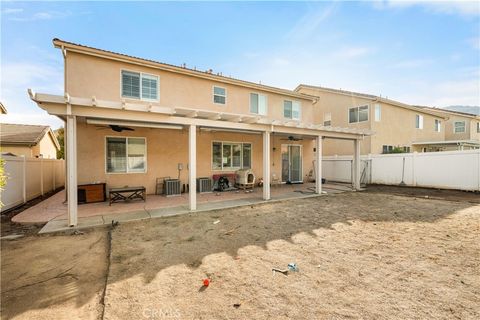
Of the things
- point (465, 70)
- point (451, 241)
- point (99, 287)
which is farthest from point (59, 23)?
point (465, 70)

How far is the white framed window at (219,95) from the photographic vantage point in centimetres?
1094

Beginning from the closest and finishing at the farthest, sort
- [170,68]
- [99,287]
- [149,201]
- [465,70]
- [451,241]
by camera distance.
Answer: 1. [99,287]
2. [451,241]
3. [149,201]
4. [170,68]
5. [465,70]

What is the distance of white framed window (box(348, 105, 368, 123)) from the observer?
51.5 feet

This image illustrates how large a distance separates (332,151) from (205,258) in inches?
637

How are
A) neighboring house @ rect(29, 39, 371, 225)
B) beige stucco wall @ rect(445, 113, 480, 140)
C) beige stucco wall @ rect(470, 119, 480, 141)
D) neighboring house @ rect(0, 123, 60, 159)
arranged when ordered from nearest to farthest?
neighboring house @ rect(29, 39, 371, 225), neighboring house @ rect(0, 123, 60, 159), beige stucco wall @ rect(445, 113, 480, 140), beige stucco wall @ rect(470, 119, 480, 141)

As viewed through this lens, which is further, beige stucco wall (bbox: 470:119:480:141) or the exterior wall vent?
beige stucco wall (bbox: 470:119:480:141)

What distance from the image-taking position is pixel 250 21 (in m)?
8.52

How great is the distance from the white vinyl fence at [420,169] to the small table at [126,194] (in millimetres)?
12706

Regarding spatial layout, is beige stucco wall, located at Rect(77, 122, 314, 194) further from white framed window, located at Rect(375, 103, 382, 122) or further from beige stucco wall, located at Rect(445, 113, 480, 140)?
beige stucco wall, located at Rect(445, 113, 480, 140)

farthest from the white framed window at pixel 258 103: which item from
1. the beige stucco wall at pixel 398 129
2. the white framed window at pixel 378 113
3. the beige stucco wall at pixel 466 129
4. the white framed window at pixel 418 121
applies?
the beige stucco wall at pixel 466 129

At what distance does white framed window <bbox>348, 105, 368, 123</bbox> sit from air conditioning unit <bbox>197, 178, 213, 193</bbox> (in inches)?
499

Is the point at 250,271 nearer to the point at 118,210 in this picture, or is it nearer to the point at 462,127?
the point at 118,210

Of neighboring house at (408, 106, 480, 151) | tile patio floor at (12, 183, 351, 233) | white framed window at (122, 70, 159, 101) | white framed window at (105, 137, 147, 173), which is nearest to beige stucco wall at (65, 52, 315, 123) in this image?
white framed window at (122, 70, 159, 101)

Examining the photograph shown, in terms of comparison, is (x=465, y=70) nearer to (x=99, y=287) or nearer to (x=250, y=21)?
(x=250, y=21)
